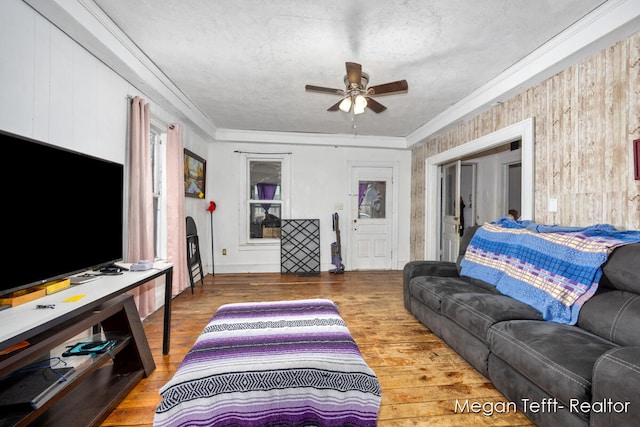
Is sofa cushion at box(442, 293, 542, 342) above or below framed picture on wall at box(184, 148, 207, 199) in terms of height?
below

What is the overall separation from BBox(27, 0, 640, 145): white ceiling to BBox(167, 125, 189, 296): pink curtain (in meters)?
0.61

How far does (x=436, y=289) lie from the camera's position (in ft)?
8.40

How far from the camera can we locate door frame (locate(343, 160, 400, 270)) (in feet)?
18.1

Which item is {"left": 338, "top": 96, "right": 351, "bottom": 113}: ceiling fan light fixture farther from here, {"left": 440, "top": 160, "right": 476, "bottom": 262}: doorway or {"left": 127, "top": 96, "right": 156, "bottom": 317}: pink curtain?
{"left": 440, "top": 160, "right": 476, "bottom": 262}: doorway

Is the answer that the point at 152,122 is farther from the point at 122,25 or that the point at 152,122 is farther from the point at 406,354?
the point at 406,354

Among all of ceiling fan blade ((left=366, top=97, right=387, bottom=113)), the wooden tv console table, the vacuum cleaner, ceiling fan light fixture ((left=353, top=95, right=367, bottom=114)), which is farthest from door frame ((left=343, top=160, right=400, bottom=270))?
the wooden tv console table

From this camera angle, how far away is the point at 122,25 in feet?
7.19

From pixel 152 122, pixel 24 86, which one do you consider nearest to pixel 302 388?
pixel 24 86

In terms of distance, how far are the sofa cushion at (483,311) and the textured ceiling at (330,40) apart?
2070 millimetres

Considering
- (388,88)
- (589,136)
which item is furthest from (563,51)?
(388,88)

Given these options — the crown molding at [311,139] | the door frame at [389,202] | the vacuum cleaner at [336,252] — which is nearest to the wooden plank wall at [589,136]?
the crown molding at [311,139]

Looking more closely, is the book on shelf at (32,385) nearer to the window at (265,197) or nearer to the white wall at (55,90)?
the white wall at (55,90)

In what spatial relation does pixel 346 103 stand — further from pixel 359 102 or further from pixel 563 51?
pixel 563 51

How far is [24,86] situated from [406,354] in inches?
123
